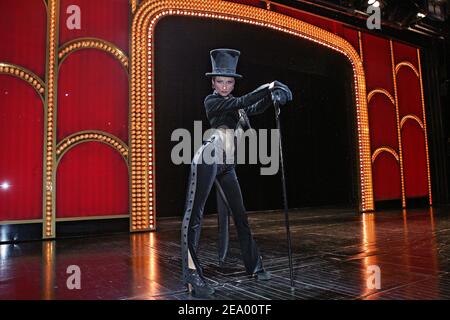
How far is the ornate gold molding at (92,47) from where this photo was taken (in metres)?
5.87

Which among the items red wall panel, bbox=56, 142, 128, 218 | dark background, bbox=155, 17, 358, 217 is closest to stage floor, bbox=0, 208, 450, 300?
red wall panel, bbox=56, 142, 128, 218

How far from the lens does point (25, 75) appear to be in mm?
5531

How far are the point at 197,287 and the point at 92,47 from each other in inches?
198

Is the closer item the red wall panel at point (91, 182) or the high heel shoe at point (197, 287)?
the high heel shoe at point (197, 287)

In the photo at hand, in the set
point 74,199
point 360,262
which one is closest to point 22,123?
point 74,199

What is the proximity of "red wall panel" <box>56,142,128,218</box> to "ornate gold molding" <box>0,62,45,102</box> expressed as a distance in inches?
42.1

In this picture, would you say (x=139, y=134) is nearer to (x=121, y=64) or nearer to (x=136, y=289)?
(x=121, y=64)

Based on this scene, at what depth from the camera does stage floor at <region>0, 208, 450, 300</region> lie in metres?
2.56

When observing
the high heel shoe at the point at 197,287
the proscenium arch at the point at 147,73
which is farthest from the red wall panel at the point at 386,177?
the high heel shoe at the point at 197,287

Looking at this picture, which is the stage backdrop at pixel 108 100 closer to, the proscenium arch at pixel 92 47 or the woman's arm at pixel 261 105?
the proscenium arch at pixel 92 47

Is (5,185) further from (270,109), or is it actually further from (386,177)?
(386,177)

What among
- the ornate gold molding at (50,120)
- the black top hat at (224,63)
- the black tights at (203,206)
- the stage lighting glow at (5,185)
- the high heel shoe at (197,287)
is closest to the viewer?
the high heel shoe at (197,287)

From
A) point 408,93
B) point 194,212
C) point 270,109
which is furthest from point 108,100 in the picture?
point 408,93

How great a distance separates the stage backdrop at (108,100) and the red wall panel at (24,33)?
15 mm
